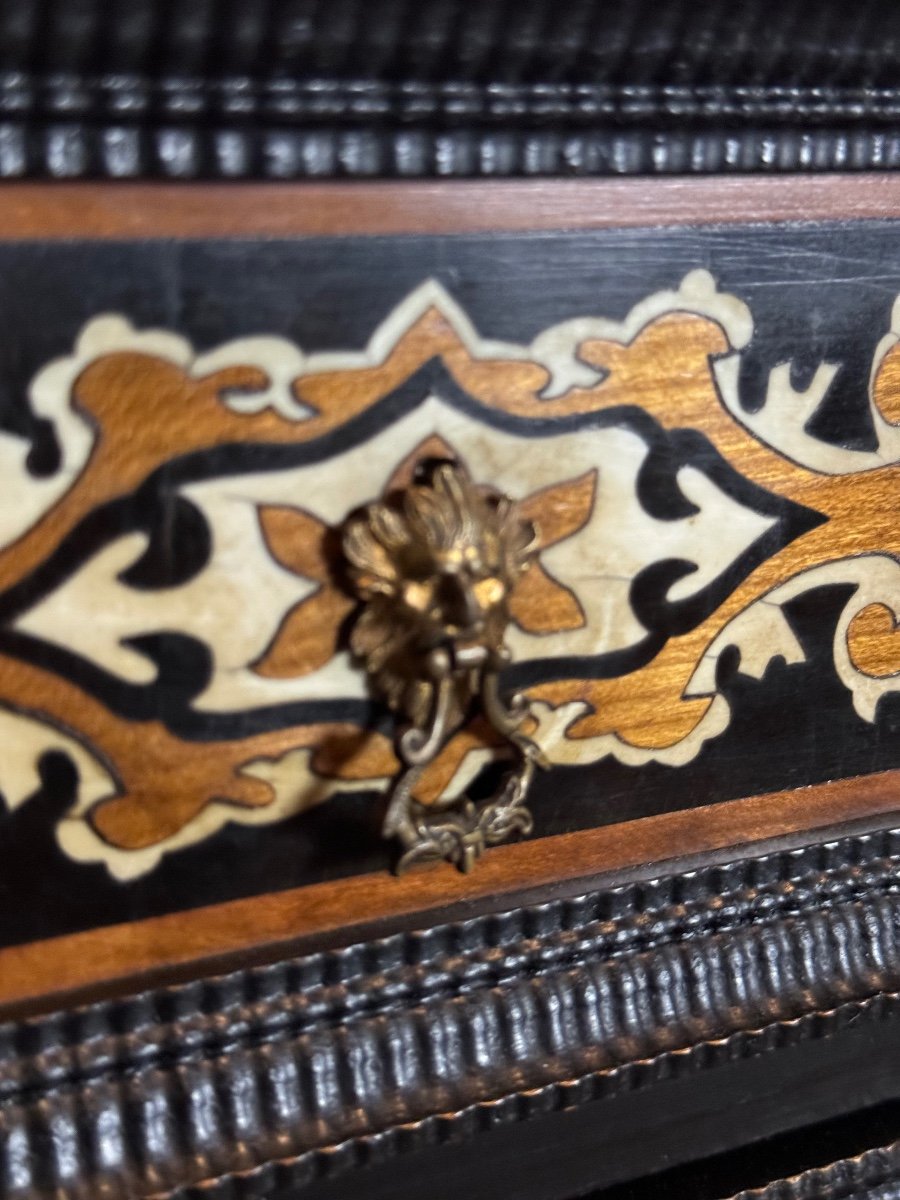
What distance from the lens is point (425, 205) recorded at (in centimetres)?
33

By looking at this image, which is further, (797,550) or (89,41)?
(797,550)

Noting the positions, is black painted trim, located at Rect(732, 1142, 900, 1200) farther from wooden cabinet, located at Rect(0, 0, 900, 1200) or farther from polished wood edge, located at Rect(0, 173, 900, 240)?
polished wood edge, located at Rect(0, 173, 900, 240)

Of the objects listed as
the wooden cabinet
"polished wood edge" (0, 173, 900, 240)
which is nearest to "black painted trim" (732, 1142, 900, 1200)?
the wooden cabinet

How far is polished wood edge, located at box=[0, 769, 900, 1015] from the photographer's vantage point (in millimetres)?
348

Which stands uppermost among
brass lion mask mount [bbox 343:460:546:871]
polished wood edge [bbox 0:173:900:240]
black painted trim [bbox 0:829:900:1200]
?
polished wood edge [bbox 0:173:900:240]

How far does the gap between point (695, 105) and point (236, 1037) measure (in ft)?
0.99

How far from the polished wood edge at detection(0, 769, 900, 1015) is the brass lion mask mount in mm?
32

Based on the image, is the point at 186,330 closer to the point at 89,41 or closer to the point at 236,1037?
the point at 89,41

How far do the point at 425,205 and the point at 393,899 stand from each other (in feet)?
0.69

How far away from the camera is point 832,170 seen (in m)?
0.38

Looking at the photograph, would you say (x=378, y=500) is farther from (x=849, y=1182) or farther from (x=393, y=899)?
(x=849, y=1182)

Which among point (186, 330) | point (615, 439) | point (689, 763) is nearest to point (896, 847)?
→ point (689, 763)

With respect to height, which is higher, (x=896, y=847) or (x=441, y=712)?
(x=441, y=712)

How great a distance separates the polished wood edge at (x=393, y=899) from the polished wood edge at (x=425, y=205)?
0.19 m
